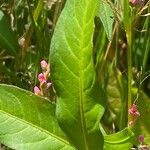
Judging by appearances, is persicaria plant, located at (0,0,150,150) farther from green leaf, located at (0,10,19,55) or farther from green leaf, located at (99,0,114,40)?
green leaf, located at (0,10,19,55)

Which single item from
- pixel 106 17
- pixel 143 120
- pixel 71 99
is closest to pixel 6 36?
pixel 106 17

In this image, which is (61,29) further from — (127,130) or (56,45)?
(127,130)

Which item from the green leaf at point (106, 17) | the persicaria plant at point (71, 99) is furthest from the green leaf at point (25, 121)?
the green leaf at point (106, 17)

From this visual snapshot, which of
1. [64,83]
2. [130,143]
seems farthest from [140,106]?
[64,83]

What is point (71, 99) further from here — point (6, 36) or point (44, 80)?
point (6, 36)

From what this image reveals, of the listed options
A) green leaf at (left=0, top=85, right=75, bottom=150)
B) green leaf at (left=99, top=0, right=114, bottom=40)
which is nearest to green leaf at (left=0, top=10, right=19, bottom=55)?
green leaf at (left=99, top=0, right=114, bottom=40)

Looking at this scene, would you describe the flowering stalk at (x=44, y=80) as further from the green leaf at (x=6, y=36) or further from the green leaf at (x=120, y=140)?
the green leaf at (x=6, y=36)
